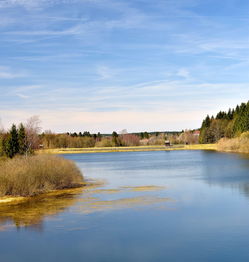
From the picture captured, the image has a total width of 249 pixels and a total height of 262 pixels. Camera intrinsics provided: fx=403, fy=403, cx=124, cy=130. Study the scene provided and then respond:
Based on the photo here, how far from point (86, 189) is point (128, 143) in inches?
6038

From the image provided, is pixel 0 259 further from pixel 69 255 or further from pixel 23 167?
pixel 23 167

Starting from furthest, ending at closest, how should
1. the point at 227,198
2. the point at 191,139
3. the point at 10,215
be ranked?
the point at 191,139
the point at 227,198
the point at 10,215

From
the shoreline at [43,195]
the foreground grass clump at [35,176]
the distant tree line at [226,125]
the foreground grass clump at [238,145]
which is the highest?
the distant tree line at [226,125]

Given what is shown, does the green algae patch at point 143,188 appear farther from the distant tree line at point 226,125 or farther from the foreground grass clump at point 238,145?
the distant tree line at point 226,125

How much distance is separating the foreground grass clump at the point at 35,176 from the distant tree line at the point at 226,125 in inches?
3371

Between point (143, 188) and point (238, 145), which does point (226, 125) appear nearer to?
point (238, 145)

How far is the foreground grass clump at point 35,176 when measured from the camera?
2991 centimetres

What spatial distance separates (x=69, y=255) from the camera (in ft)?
52.6

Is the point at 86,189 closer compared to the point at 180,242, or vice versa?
the point at 180,242

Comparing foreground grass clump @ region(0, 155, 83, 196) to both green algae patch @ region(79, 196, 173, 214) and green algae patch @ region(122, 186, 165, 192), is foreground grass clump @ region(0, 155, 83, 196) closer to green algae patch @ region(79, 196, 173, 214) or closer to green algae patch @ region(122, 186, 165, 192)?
green algae patch @ region(122, 186, 165, 192)

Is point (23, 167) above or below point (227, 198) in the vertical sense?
above

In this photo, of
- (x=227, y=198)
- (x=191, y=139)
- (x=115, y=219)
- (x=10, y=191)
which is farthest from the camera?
(x=191, y=139)

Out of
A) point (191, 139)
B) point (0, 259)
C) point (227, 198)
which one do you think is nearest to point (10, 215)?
point (0, 259)

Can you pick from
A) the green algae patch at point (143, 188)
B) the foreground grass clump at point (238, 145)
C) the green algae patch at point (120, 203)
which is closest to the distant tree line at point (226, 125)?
the foreground grass clump at point (238, 145)
